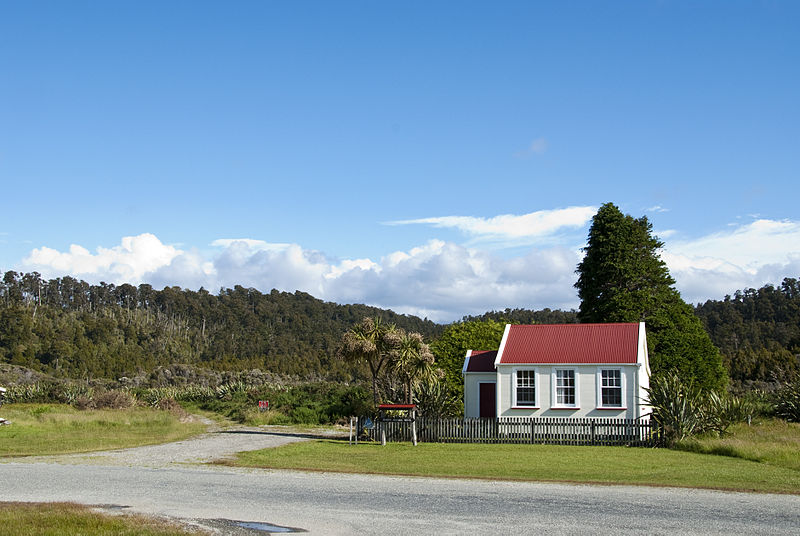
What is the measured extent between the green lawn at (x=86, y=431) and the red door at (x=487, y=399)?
1279 centimetres

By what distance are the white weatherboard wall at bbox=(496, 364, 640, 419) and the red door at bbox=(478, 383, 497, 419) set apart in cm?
212

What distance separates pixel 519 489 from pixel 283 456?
31.2ft

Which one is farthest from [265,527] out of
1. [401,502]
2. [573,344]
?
[573,344]

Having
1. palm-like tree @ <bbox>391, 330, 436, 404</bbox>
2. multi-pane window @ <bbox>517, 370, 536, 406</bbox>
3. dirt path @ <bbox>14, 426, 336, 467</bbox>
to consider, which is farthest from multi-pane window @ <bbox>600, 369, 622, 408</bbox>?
dirt path @ <bbox>14, 426, 336, 467</bbox>

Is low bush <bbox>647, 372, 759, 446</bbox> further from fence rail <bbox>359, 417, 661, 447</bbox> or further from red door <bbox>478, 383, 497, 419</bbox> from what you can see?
red door <bbox>478, 383, 497, 419</bbox>

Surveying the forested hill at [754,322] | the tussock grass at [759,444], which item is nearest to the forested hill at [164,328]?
the forested hill at [754,322]

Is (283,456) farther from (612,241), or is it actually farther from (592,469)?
(612,241)

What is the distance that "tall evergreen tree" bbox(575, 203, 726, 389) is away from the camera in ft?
143

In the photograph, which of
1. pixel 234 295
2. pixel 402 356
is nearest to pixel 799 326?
pixel 402 356

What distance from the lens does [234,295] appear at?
16862 centimetres

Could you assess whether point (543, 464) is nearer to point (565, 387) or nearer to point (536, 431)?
point (536, 431)

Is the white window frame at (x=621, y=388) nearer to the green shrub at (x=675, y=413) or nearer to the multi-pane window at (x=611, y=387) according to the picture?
the multi-pane window at (x=611, y=387)

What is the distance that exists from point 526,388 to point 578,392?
2.09 m

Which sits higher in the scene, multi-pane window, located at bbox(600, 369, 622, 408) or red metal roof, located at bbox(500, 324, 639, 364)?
red metal roof, located at bbox(500, 324, 639, 364)
